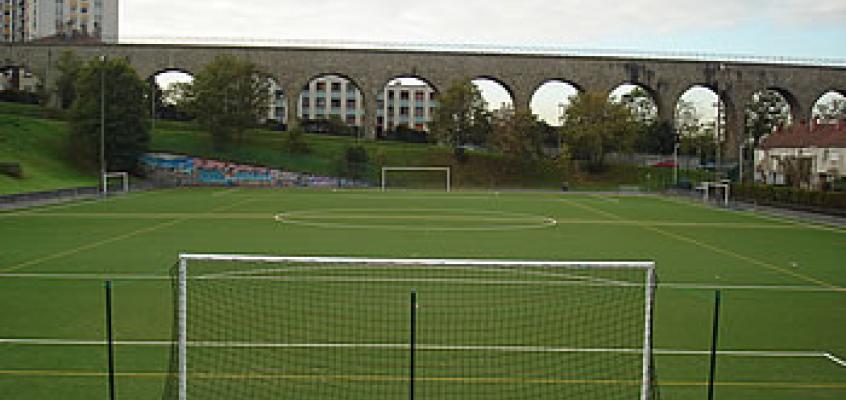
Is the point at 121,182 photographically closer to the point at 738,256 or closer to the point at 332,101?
the point at 738,256

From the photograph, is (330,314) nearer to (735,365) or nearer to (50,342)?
(50,342)

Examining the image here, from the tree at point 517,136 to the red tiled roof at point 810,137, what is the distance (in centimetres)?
1761

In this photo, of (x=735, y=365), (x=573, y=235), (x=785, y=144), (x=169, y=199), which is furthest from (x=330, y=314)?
(x=785, y=144)

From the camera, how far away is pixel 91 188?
137 ft

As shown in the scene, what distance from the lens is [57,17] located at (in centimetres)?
12231

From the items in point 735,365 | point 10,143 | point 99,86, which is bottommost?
point 735,365

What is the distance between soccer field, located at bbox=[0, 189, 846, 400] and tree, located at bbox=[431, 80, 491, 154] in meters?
23.7

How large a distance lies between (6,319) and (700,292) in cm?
1138

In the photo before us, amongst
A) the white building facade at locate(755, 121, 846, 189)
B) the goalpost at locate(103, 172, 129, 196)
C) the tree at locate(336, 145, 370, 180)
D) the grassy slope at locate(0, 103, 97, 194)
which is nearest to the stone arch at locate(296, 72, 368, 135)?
the tree at locate(336, 145, 370, 180)

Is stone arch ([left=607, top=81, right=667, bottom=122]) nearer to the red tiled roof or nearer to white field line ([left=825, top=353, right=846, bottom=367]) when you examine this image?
the red tiled roof

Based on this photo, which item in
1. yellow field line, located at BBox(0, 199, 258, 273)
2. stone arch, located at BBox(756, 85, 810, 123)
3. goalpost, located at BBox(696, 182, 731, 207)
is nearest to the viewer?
yellow field line, located at BBox(0, 199, 258, 273)

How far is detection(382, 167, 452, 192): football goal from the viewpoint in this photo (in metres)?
57.9

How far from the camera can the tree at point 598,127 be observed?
62.7m

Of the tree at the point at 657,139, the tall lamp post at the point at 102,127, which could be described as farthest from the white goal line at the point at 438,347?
the tree at the point at 657,139
